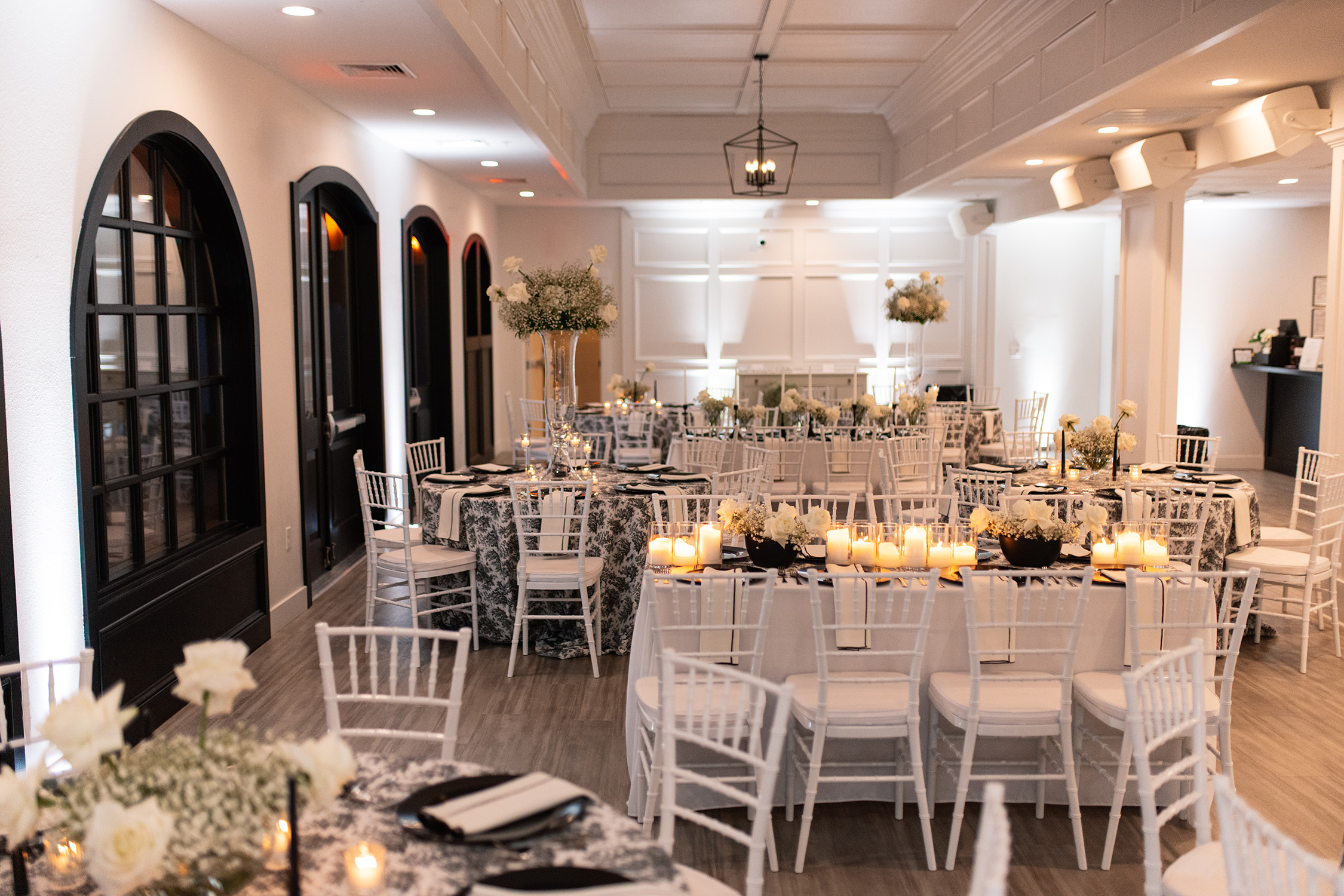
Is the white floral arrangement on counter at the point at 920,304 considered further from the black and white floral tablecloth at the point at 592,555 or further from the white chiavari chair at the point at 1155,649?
the white chiavari chair at the point at 1155,649

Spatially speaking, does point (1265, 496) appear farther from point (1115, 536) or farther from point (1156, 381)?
point (1115, 536)

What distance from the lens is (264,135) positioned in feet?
18.8

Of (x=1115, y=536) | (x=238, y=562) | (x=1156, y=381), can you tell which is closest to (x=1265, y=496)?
(x=1156, y=381)

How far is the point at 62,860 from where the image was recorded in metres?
1.80

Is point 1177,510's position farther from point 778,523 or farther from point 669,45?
point 669,45

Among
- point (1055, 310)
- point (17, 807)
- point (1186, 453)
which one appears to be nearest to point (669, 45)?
point (1186, 453)

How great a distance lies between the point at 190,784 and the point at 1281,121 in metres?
6.44

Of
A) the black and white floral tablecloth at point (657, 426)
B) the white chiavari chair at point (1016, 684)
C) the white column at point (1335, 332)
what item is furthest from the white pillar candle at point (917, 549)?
the black and white floral tablecloth at point (657, 426)

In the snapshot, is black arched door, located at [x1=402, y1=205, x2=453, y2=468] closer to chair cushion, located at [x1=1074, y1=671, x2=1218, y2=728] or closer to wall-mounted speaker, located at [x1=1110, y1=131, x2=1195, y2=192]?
wall-mounted speaker, located at [x1=1110, y1=131, x2=1195, y2=192]

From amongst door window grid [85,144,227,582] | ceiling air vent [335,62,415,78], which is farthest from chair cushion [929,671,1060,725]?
ceiling air vent [335,62,415,78]

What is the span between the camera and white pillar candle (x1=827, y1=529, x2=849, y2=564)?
13.3 feet

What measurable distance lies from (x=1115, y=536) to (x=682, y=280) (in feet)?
32.0

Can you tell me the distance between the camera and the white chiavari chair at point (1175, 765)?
2357mm

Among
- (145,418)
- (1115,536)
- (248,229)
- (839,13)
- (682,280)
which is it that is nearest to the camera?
(1115,536)
